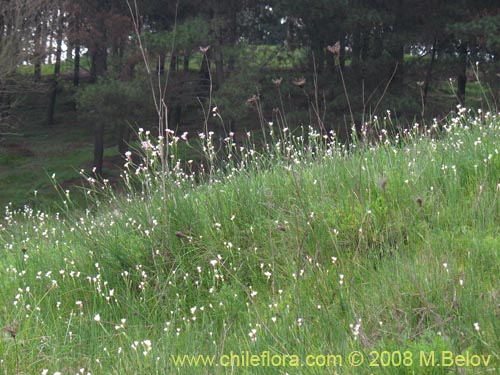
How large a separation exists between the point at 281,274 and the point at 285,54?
814 inches

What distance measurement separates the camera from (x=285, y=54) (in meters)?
24.2

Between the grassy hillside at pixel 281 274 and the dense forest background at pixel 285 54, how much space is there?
547 inches

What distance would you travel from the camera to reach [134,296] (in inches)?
175

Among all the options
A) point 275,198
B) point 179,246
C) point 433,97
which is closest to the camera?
point 179,246

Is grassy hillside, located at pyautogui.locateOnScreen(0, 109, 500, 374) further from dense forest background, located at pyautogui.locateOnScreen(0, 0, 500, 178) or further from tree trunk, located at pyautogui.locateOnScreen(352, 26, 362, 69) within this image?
tree trunk, located at pyautogui.locateOnScreen(352, 26, 362, 69)

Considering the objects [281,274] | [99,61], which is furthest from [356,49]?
[281,274]

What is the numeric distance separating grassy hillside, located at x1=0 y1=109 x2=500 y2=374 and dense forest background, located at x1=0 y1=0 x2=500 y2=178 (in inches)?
547

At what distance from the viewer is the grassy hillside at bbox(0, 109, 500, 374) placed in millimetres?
3148

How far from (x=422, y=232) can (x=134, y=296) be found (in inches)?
77.2

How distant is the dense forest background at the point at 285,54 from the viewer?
20.2 m

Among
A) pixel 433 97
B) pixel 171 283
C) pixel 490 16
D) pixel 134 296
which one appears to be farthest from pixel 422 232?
pixel 433 97

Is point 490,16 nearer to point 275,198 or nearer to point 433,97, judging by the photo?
point 433,97

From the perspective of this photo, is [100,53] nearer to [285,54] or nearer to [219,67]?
[219,67]

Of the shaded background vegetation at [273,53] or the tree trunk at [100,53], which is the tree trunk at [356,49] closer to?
the shaded background vegetation at [273,53]
